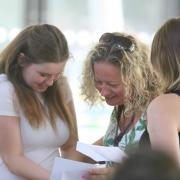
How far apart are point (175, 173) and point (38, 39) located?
1.37 metres

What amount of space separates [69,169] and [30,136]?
335 mm

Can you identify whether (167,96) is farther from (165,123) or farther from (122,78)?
(122,78)

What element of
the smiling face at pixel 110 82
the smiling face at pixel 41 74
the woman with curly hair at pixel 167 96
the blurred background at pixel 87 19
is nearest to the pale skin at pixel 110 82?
the smiling face at pixel 110 82

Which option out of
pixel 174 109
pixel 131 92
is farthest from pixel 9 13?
pixel 174 109

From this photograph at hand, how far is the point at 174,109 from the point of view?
44.9 inches

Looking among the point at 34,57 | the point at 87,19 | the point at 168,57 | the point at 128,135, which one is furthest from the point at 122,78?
the point at 87,19

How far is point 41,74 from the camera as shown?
1720 millimetres

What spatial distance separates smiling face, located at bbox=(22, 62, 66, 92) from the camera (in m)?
1.71

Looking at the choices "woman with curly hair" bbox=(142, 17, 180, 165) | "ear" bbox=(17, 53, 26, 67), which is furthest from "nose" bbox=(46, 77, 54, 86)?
"woman with curly hair" bbox=(142, 17, 180, 165)

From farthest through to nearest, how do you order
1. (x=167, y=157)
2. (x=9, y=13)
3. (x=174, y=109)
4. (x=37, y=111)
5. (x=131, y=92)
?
(x=9, y=13) → (x=37, y=111) → (x=131, y=92) → (x=174, y=109) → (x=167, y=157)

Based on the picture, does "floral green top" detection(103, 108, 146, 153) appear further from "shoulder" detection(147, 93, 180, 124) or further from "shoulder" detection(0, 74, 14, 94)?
"shoulder" detection(0, 74, 14, 94)

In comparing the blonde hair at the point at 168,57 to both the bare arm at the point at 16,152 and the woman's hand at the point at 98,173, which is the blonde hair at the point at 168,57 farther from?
the bare arm at the point at 16,152

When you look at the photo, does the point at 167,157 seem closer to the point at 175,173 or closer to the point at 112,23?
the point at 175,173

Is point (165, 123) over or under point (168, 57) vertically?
under
